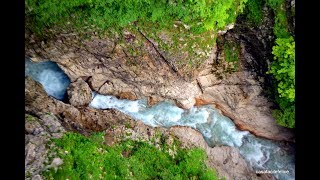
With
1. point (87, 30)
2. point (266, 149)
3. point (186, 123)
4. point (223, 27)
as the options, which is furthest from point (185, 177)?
point (87, 30)

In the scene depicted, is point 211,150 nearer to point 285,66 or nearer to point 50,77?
point 285,66

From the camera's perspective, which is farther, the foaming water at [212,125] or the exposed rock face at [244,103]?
the foaming water at [212,125]

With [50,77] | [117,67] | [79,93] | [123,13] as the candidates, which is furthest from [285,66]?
[50,77]

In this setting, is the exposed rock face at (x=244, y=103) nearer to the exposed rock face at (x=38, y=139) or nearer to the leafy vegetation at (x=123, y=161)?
the leafy vegetation at (x=123, y=161)

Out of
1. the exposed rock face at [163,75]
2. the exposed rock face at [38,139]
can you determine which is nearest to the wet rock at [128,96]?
the exposed rock face at [163,75]

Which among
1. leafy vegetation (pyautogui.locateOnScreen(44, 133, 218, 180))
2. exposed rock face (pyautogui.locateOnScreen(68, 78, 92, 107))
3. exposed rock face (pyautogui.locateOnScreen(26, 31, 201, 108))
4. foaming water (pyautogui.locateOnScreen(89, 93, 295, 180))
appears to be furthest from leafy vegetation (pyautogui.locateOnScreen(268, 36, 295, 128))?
exposed rock face (pyautogui.locateOnScreen(68, 78, 92, 107))

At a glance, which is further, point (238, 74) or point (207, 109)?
point (207, 109)
